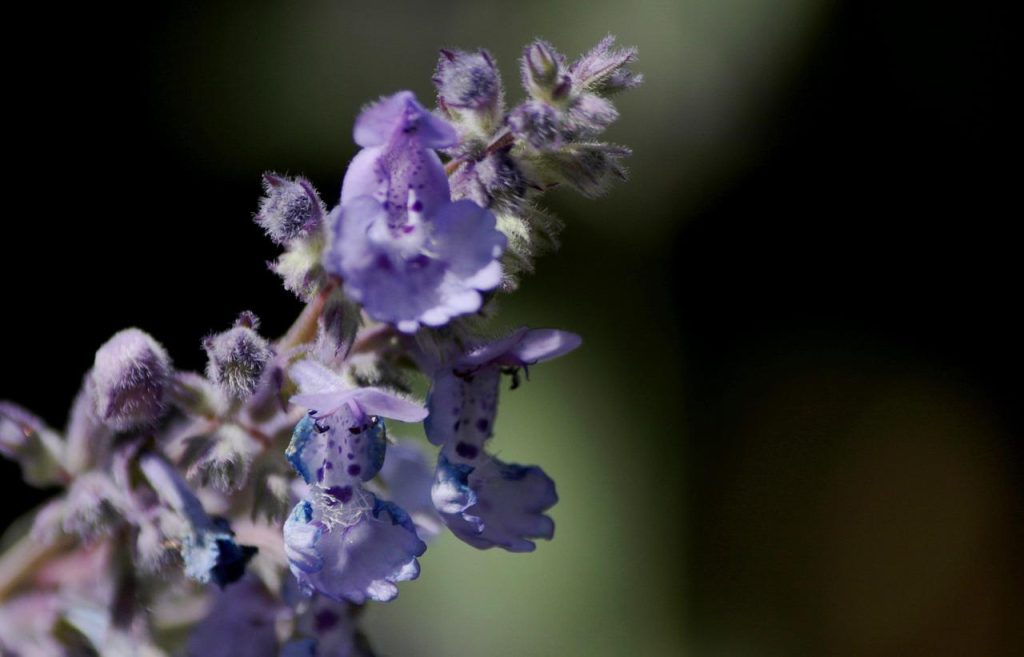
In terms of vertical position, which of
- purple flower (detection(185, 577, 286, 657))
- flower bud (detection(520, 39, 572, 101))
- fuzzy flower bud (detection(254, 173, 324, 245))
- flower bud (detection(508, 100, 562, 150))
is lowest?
purple flower (detection(185, 577, 286, 657))

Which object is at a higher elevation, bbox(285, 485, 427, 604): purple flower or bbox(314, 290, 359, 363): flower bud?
bbox(314, 290, 359, 363): flower bud

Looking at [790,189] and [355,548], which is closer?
[355,548]

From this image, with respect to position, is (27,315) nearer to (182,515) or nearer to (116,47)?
(116,47)

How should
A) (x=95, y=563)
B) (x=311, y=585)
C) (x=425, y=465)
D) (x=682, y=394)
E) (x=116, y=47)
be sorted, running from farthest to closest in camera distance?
1. (x=682, y=394)
2. (x=116, y=47)
3. (x=425, y=465)
4. (x=95, y=563)
5. (x=311, y=585)

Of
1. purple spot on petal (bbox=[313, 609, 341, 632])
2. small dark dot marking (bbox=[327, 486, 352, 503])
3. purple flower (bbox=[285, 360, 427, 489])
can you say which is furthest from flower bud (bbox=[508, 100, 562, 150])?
purple spot on petal (bbox=[313, 609, 341, 632])

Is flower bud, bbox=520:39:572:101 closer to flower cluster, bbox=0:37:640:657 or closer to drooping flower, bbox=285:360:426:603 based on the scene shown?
flower cluster, bbox=0:37:640:657

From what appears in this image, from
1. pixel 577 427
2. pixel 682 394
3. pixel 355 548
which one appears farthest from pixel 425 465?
pixel 682 394

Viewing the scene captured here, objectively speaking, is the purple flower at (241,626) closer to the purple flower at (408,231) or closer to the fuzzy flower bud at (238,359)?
the fuzzy flower bud at (238,359)
